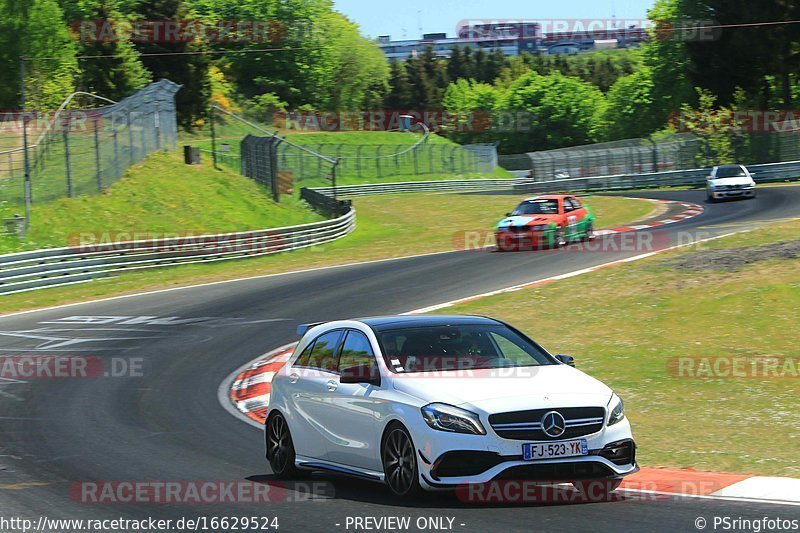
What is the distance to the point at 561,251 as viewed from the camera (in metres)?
29.8

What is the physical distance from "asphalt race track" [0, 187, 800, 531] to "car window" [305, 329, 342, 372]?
1.00 m

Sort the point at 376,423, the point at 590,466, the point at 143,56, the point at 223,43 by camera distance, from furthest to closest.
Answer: the point at 223,43
the point at 143,56
the point at 376,423
the point at 590,466

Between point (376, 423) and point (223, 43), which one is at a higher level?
point (223, 43)

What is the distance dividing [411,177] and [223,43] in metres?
50.6

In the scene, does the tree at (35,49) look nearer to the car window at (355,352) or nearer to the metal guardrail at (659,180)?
the metal guardrail at (659,180)

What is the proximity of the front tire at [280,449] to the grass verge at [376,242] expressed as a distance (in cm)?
1604

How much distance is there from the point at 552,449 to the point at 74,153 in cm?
3171

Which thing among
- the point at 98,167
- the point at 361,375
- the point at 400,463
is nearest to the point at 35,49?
the point at 98,167

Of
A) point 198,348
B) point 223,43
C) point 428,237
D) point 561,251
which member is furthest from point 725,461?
point 223,43

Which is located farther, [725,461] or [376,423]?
[725,461]

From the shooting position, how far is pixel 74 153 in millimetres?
36969

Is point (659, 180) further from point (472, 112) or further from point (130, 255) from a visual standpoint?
point (472, 112)

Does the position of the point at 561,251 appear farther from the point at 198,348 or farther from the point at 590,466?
the point at 590,466

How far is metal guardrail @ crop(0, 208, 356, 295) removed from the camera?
91.5 ft
